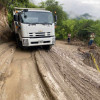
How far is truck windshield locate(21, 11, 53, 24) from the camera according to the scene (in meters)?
6.07

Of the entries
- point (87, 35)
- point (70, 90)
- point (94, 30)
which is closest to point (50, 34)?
point (70, 90)

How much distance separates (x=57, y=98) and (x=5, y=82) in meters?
1.77

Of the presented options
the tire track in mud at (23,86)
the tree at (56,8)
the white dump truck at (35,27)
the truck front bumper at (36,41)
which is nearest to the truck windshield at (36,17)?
the white dump truck at (35,27)

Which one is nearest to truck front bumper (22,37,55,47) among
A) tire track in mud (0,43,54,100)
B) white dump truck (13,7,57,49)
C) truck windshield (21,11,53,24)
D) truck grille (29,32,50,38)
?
white dump truck (13,7,57,49)

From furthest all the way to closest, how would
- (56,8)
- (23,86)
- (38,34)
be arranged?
(56,8), (38,34), (23,86)

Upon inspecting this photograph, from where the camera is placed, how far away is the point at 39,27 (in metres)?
6.15

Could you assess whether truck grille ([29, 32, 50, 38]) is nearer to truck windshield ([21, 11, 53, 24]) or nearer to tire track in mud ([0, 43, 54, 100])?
truck windshield ([21, 11, 53, 24])

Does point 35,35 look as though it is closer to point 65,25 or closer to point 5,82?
point 5,82

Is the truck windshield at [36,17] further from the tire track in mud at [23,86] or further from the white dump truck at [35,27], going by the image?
the tire track in mud at [23,86]

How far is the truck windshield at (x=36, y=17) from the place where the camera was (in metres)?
6.07

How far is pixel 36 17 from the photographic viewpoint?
245 inches

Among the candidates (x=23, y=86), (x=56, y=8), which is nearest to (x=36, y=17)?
(x=23, y=86)

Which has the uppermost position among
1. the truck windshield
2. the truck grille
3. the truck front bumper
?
the truck windshield

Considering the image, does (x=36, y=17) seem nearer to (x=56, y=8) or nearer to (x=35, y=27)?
(x=35, y=27)
